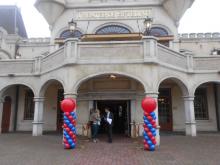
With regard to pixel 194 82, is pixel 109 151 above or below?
below

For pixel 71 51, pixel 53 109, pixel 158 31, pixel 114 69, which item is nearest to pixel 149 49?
pixel 114 69

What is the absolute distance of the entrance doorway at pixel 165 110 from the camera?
17.5 m

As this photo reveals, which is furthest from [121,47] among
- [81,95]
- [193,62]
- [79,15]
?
[79,15]

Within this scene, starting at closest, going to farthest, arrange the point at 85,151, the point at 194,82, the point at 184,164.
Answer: the point at 184,164
the point at 85,151
the point at 194,82

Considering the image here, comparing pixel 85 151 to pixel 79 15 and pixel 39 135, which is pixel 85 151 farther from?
pixel 79 15

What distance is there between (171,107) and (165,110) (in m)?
0.52

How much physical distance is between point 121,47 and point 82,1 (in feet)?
29.2

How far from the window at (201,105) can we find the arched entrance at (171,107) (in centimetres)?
159

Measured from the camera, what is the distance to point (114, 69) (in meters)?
12.1

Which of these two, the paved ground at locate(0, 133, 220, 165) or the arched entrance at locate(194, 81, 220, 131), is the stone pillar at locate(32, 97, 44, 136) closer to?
the paved ground at locate(0, 133, 220, 165)

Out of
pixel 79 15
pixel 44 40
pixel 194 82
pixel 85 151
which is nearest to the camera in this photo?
pixel 85 151

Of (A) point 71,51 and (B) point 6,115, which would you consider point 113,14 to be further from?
(B) point 6,115

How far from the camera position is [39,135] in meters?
15.3

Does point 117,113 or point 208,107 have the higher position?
point 208,107
